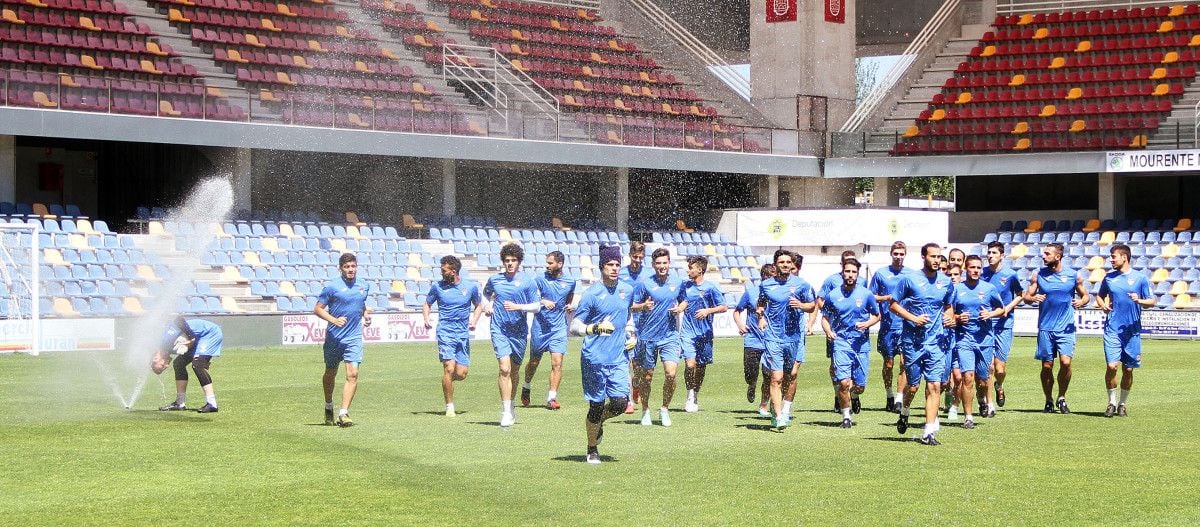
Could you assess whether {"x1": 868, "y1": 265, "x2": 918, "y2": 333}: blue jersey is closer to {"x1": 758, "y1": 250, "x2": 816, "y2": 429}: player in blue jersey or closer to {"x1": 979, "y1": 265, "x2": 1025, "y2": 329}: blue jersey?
{"x1": 758, "y1": 250, "x2": 816, "y2": 429}: player in blue jersey

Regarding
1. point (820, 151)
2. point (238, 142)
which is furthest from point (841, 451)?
point (820, 151)

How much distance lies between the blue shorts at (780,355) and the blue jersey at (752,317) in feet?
2.11

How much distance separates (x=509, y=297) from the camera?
55.8ft

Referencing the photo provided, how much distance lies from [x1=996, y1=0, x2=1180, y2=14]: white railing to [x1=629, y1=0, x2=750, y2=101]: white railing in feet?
32.4

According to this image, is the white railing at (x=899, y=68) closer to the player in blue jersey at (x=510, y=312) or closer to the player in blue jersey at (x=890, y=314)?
the player in blue jersey at (x=890, y=314)

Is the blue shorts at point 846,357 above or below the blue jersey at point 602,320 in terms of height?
below

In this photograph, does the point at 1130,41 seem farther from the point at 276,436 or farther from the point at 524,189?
the point at 276,436

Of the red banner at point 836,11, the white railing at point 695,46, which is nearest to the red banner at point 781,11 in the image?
the red banner at point 836,11

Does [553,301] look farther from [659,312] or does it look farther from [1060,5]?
[1060,5]

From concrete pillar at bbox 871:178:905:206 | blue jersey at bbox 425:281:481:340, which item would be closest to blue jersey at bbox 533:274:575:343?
blue jersey at bbox 425:281:481:340

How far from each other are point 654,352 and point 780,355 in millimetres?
1541

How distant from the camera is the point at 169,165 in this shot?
37906mm

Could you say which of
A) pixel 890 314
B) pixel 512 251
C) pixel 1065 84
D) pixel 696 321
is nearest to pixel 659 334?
pixel 696 321

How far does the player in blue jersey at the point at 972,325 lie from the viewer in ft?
52.6
